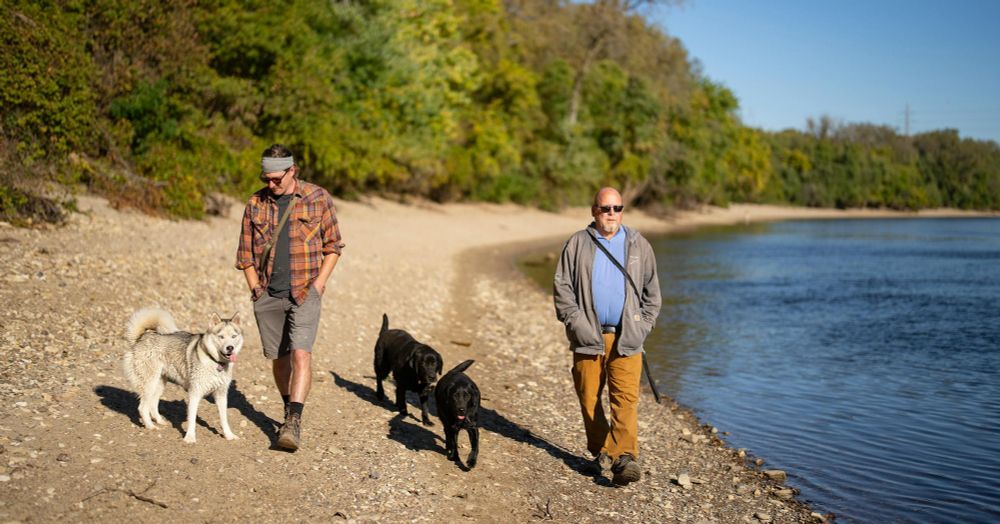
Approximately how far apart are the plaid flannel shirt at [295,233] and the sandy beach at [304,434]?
1.50 meters

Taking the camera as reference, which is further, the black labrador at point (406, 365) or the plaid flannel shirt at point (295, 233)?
the black labrador at point (406, 365)

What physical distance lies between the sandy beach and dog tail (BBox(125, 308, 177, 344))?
777 mm

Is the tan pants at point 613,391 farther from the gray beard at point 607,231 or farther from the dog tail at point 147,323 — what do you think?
the dog tail at point 147,323

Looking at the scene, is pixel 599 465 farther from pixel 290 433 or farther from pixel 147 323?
pixel 147 323

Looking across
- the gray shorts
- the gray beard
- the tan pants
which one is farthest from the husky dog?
Answer: the gray beard

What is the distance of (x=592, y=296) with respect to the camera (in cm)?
649

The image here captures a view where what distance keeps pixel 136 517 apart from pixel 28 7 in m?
14.5

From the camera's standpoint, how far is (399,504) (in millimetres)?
6066

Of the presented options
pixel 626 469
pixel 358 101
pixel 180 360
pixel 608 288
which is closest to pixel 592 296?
pixel 608 288

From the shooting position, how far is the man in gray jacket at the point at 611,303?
21.2 feet

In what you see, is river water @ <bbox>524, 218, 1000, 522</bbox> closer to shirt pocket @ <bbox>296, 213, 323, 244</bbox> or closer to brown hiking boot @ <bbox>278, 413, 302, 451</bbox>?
brown hiking boot @ <bbox>278, 413, 302, 451</bbox>

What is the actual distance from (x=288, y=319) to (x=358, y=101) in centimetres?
2705

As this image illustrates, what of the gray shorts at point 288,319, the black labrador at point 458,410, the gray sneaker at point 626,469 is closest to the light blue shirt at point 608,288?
the gray sneaker at point 626,469

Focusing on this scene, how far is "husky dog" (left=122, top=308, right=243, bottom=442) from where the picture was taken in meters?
6.23
